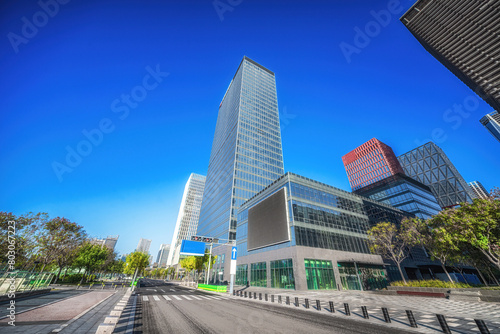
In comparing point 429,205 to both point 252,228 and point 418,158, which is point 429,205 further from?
point 252,228

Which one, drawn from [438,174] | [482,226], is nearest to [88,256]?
[482,226]

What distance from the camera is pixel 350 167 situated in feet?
369

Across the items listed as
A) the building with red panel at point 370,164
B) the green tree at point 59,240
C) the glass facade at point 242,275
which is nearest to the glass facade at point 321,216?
the glass facade at point 242,275

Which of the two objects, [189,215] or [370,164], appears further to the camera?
[189,215]

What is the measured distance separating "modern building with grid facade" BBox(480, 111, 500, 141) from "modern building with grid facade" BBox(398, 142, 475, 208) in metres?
30.5

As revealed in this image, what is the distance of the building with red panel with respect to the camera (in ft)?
308

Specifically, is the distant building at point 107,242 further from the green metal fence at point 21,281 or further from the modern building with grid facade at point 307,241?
the modern building with grid facade at point 307,241

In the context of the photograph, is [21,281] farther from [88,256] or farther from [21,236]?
[88,256]

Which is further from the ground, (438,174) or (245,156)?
(438,174)

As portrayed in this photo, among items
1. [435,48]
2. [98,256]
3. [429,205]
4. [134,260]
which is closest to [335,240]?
[134,260]

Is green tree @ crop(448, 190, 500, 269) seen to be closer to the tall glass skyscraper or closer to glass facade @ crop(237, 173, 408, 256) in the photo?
glass facade @ crop(237, 173, 408, 256)

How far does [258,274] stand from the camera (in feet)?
112

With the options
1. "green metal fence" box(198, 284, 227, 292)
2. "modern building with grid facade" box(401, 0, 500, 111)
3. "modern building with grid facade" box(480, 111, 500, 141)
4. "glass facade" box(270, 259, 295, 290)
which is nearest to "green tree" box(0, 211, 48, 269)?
"green metal fence" box(198, 284, 227, 292)

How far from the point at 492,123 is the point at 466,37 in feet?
329
